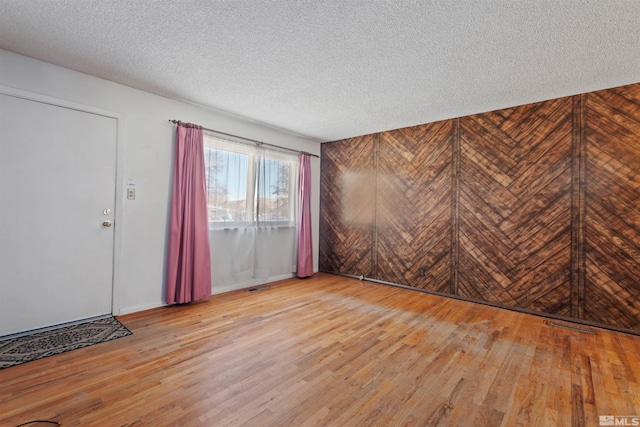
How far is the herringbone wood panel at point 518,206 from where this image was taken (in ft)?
10.5

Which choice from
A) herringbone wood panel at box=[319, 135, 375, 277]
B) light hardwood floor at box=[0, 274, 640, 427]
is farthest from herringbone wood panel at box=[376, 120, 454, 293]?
light hardwood floor at box=[0, 274, 640, 427]

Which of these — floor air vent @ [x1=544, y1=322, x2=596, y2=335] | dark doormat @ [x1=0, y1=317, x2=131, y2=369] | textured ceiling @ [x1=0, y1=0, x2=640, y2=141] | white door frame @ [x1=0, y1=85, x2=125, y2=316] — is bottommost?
dark doormat @ [x1=0, y1=317, x2=131, y2=369]

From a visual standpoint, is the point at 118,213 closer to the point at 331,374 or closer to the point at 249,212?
the point at 249,212

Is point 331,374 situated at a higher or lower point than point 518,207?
lower

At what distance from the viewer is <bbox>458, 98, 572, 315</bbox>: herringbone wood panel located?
10.5 feet

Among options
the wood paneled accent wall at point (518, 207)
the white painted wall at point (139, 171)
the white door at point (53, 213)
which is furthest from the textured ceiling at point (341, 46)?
the white door at point (53, 213)

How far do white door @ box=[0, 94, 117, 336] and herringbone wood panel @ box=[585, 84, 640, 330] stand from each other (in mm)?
5295

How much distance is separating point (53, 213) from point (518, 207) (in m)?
5.16

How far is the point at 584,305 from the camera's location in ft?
9.98

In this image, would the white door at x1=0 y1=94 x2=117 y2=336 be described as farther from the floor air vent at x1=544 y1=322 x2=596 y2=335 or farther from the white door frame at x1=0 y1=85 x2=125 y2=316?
the floor air vent at x1=544 y1=322 x2=596 y2=335

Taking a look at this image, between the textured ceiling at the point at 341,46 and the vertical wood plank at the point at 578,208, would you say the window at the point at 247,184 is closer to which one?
the textured ceiling at the point at 341,46

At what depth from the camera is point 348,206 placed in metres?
5.16
